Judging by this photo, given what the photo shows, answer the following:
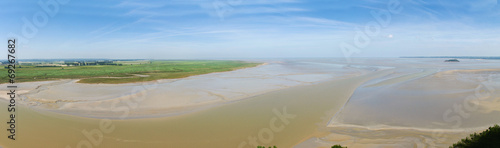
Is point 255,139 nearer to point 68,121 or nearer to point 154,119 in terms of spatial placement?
point 154,119

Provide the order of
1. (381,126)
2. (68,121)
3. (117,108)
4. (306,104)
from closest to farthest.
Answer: (381,126) → (68,121) → (117,108) → (306,104)

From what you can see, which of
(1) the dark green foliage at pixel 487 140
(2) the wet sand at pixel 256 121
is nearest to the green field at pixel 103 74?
(2) the wet sand at pixel 256 121

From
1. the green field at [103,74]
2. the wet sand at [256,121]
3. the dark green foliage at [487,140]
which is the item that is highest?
the green field at [103,74]

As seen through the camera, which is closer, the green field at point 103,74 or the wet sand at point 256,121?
the wet sand at point 256,121

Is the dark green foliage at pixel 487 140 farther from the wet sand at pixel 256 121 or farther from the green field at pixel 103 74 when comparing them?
the green field at pixel 103 74

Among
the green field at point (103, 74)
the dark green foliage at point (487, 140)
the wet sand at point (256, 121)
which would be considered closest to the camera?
the dark green foliage at point (487, 140)

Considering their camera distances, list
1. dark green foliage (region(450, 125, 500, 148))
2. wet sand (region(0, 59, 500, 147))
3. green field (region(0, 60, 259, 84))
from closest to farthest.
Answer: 1. dark green foliage (region(450, 125, 500, 148))
2. wet sand (region(0, 59, 500, 147))
3. green field (region(0, 60, 259, 84))

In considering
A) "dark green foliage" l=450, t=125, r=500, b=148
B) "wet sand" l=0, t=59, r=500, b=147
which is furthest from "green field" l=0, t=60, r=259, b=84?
"dark green foliage" l=450, t=125, r=500, b=148

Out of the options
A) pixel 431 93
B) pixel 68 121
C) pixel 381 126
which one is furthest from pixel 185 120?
pixel 431 93

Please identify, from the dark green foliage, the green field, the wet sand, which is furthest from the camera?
the green field

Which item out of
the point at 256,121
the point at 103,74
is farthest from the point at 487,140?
the point at 103,74

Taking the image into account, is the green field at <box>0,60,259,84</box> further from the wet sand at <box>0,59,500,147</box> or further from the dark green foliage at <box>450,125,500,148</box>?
the dark green foliage at <box>450,125,500,148</box>
